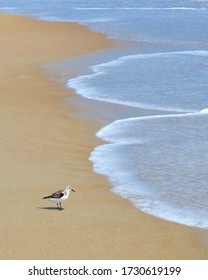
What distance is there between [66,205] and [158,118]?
5.31 metres

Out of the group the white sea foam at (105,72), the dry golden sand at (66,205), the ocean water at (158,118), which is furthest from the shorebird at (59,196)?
the white sea foam at (105,72)

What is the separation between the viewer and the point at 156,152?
11.1m

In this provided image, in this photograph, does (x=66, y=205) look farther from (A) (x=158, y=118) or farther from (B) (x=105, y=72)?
(B) (x=105, y=72)

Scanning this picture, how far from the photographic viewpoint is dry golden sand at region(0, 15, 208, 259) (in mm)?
7461

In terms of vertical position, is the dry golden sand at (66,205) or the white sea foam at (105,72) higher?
the dry golden sand at (66,205)

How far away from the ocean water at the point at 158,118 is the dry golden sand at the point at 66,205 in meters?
0.27

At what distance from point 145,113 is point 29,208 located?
6096mm

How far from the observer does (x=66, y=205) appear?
28.7 ft

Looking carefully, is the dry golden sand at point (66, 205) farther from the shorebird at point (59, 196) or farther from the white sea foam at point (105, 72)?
the white sea foam at point (105, 72)

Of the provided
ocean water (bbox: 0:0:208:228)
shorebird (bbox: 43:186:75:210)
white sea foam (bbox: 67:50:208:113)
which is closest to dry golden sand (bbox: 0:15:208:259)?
shorebird (bbox: 43:186:75:210)

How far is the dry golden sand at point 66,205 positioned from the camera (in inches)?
294
